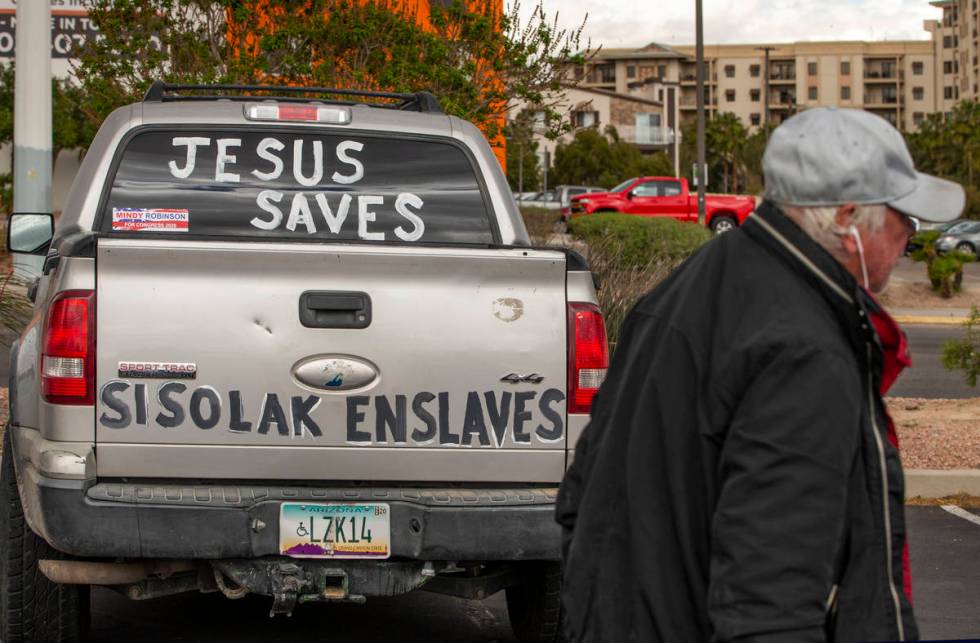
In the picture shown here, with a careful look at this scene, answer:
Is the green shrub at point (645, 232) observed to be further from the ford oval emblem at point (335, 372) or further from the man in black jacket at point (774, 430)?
the man in black jacket at point (774, 430)

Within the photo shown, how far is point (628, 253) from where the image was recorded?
1669 cm

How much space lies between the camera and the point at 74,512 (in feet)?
14.4

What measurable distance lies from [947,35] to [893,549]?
14920 centimetres

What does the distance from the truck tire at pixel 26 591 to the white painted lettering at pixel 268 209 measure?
1240 millimetres

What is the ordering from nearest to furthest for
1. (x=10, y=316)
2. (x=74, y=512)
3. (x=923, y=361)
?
(x=74, y=512), (x=10, y=316), (x=923, y=361)

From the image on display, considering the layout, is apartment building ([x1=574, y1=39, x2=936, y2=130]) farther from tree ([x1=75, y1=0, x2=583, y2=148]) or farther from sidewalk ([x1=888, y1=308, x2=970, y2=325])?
tree ([x1=75, y1=0, x2=583, y2=148])

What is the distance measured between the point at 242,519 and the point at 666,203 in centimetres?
3776

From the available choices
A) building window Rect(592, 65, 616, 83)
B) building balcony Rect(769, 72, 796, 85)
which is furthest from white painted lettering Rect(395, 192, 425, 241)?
building balcony Rect(769, 72, 796, 85)

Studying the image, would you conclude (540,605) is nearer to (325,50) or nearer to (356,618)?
(356,618)

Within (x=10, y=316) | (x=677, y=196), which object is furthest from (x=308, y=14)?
(x=677, y=196)

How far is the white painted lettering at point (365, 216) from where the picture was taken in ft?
18.4

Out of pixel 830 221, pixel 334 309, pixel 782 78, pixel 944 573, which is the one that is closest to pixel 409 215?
pixel 334 309

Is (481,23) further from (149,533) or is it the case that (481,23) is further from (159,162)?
(149,533)

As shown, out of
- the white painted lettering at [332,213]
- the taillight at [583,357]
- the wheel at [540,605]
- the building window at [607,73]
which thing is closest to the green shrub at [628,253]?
the taillight at [583,357]
